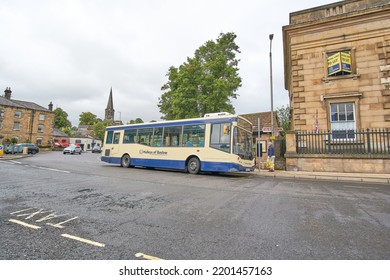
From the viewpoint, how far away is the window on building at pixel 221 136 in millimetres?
10344

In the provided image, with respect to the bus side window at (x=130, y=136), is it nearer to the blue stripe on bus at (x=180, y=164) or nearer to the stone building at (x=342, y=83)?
the blue stripe on bus at (x=180, y=164)

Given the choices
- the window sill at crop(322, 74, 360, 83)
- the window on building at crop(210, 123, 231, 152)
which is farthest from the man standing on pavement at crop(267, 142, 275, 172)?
the window sill at crop(322, 74, 360, 83)

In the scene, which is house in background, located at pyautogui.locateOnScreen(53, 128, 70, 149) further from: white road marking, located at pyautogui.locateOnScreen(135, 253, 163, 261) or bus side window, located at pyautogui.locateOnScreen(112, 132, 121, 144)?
white road marking, located at pyautogui.locateOnScreen(135, 253, 163, 261)

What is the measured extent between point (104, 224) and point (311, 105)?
14.8 meters

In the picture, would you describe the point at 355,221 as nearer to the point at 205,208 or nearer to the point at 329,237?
the point at 329,237

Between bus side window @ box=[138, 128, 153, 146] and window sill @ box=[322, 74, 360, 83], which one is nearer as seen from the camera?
bus side window @ box=[138, 128, 153, 146]

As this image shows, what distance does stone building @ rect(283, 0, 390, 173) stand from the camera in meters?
12.1

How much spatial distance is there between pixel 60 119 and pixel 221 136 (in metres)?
80.5

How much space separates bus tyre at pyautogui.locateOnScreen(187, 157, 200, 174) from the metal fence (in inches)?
269

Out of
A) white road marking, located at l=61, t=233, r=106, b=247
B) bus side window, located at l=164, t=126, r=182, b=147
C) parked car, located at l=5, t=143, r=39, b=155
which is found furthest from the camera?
parked car, located at l=5, t=143, r=39, b=155


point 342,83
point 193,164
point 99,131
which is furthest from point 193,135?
point 99,131

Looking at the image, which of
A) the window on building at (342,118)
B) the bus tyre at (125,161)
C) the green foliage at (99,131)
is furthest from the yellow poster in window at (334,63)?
the green foliage at (99,131)

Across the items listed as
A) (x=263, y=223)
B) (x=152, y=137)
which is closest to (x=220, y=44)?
(x=152, y=137)
